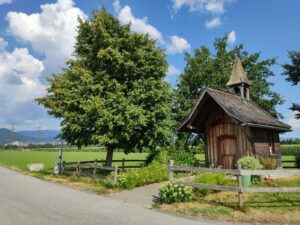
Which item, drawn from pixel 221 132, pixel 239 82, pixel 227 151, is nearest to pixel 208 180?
pixel 227 151

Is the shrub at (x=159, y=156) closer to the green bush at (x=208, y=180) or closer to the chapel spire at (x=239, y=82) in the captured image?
the chapel spire at (x=239, y=82)

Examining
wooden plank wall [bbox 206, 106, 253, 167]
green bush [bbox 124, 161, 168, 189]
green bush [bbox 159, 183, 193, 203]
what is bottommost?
green bush [bbox 159, 183, 193, 203]

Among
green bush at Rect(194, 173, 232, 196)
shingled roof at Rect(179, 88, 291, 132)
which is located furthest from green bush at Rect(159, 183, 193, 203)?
shingled roof at Rect(179, 88, 291, 132)

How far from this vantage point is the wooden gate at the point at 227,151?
1986cm

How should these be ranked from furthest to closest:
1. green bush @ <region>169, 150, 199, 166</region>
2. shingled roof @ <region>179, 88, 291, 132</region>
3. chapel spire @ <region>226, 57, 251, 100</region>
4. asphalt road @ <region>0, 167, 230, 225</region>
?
chapel spire @ <region>226, 57, 251, 100</region>, green bush @ <region>169, 150, 199, 166</region>, shingled roof @ <region>179, 88, 291, 132</region>, asphalt road @ <region>0, 167, 230, 225</region>

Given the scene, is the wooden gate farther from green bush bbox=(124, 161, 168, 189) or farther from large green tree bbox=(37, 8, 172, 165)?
large green tree bbox=(37, 8, 172, 165)

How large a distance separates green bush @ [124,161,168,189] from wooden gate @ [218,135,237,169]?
387 cm

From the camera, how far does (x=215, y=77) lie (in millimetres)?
36969

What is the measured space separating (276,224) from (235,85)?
1745 centimetres

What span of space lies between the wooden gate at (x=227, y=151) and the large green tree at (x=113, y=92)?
4575 millimetres

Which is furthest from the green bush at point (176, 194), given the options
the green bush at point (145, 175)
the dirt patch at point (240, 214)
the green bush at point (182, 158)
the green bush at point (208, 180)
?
the green bush at point (182, 158)

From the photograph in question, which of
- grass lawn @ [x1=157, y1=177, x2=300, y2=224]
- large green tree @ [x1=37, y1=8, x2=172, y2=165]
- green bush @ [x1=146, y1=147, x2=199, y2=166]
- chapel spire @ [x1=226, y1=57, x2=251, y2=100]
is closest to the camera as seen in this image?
grass lawn @ [x1=157, y1=177, x2=300, y2=224]

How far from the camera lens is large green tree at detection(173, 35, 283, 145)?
3688 cm

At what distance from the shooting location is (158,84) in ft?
78.7
